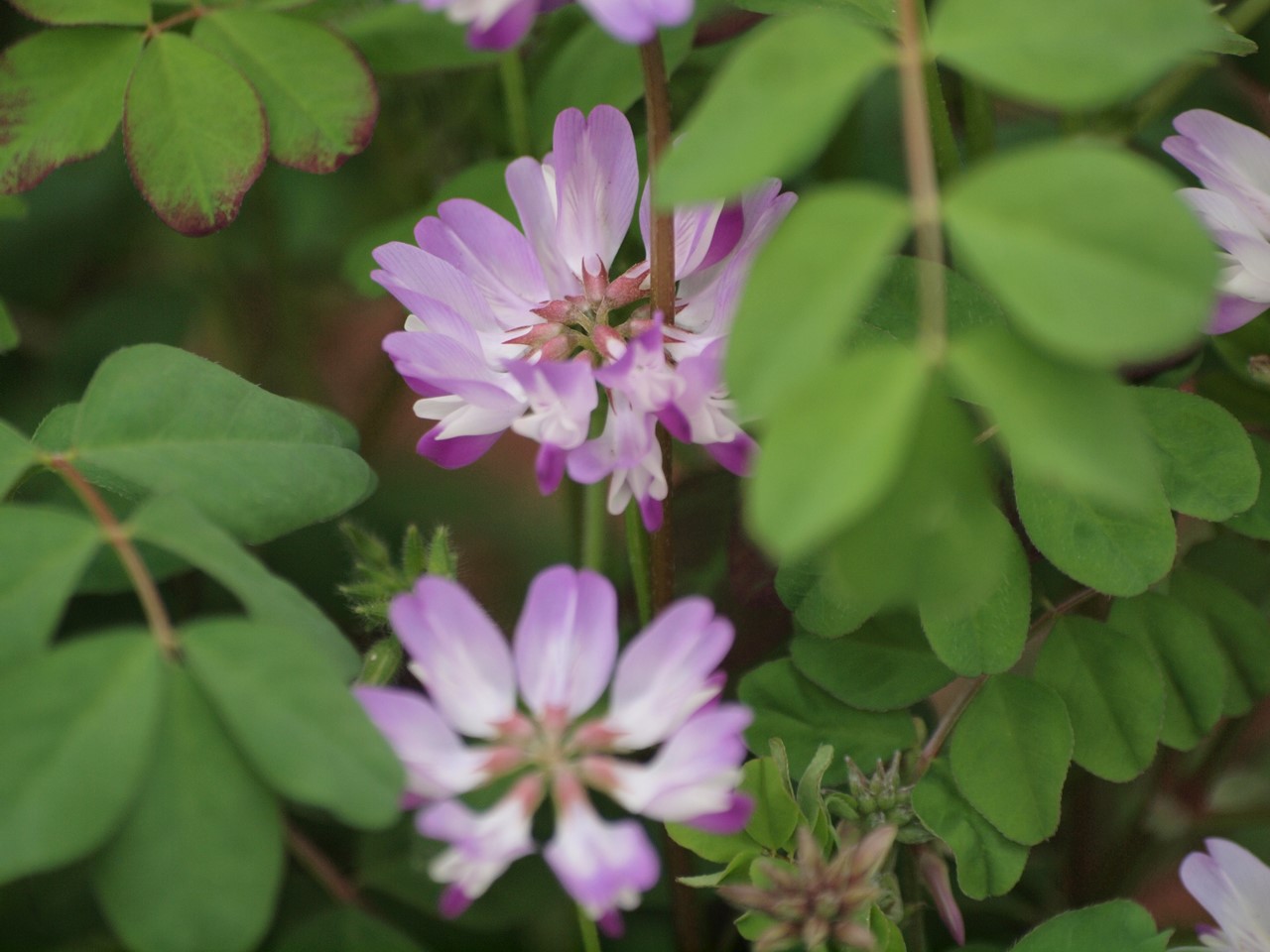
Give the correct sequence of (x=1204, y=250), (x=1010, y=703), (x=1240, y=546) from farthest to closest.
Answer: (x=1240, y=546) → (x=1010, y=703) → (x=1204, y=250)

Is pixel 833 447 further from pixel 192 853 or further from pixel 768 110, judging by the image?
pixel 192 853

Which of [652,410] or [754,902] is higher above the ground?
[652,410]

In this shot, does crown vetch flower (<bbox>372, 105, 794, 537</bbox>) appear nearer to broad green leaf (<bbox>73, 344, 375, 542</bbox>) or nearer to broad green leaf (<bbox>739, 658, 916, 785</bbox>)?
broad green leaf (<bbox>73, 344, 375, 542</bbox>)

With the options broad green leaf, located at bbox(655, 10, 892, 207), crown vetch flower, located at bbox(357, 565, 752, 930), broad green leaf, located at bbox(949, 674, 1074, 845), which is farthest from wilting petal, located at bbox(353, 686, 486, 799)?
broad green leaf, located at bbox(949, 674, 1074, 845)

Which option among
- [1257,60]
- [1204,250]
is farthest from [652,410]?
[1257,60]

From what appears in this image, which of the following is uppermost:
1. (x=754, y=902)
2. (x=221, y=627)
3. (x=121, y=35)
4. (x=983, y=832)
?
(x=121, y=35)

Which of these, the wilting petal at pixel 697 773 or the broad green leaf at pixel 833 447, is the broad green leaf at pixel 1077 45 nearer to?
the broad green leaf at pixel 833 447

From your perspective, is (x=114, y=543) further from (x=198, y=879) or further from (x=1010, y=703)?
(x=1010, y=703)
